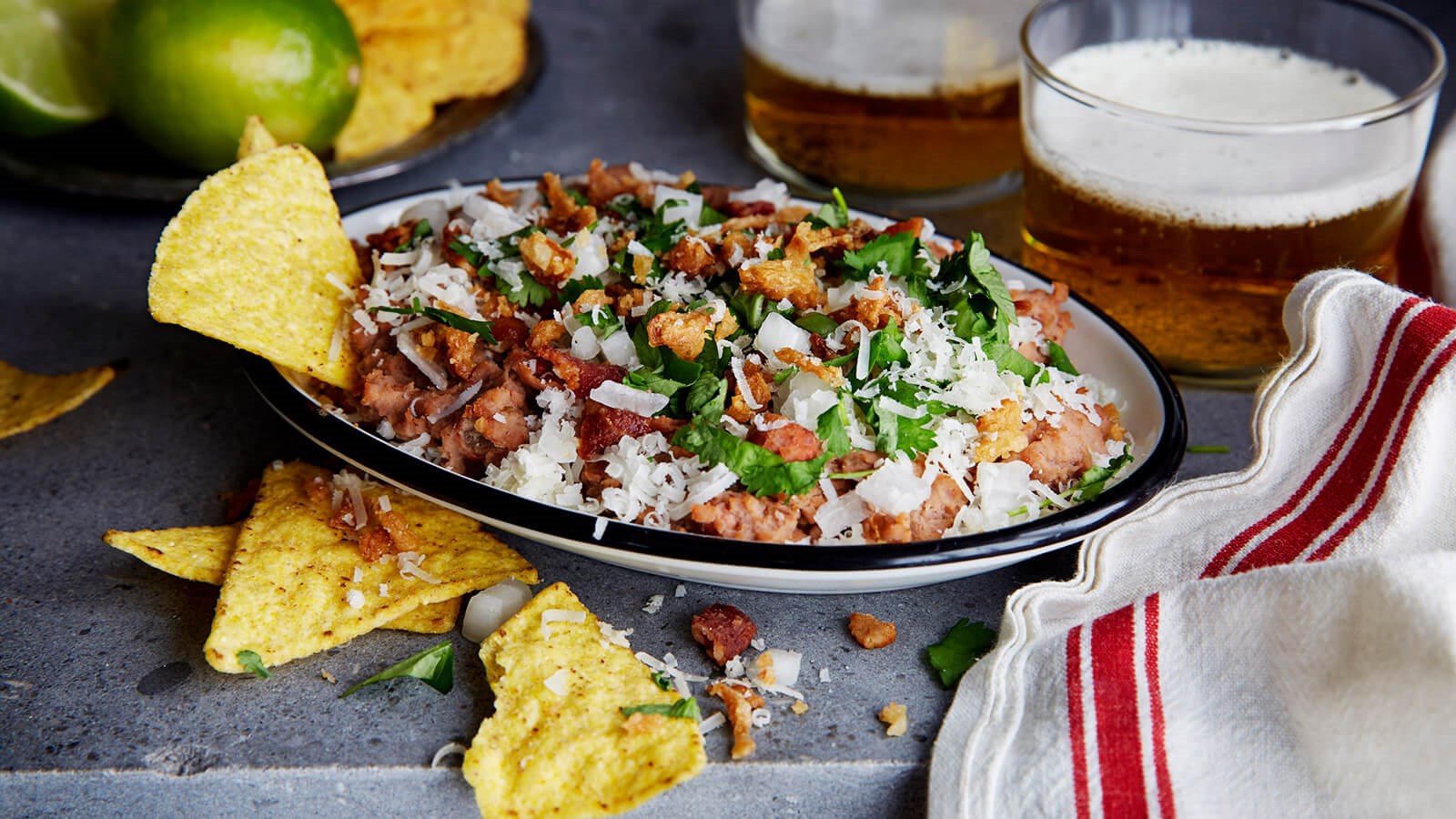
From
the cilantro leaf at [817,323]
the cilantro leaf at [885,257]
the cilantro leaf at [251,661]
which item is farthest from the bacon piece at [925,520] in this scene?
the cilantro leaf at [251,661]

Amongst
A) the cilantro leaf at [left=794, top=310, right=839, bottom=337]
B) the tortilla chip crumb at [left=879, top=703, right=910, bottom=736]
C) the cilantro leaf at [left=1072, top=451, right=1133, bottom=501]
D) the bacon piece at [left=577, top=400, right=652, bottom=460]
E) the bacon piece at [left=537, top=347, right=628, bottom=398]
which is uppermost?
the cilantro leaf at [left=794, top=310, right=839, bottom=337]

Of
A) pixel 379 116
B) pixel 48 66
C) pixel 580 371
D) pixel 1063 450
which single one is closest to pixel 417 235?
pixel 580 371

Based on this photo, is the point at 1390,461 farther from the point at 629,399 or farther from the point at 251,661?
the point at 251,661

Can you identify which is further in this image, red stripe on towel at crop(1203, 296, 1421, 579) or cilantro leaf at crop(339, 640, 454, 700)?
red stripe on towel at crop(1203, 296, 1421, 579)

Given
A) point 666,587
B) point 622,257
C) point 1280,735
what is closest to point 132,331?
point 622,257

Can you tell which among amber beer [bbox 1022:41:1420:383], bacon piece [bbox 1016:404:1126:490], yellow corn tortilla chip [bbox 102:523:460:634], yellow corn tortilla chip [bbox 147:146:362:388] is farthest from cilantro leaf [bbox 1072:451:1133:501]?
yellow corn tortilla chip [bbox 147:146:362:388]

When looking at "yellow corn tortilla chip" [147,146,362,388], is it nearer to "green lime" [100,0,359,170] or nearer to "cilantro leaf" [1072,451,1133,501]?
"green lime" [100,0,359,170]
